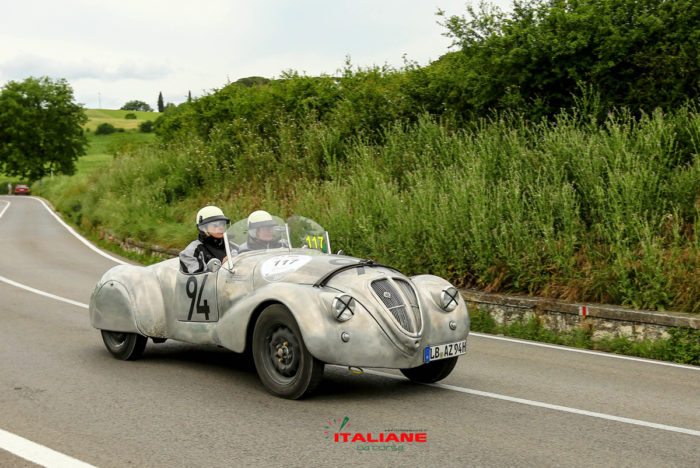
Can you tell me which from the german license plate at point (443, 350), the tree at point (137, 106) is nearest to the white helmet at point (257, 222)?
the german license plate at point (443, 350)

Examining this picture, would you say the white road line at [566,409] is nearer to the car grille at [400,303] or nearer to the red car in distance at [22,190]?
the car grille at [400,303]

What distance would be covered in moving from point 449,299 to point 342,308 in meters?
1.22

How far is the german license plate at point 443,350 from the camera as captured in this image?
247 inches

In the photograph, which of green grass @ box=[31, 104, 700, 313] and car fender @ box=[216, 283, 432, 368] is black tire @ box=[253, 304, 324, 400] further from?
green grass @ box=[31, 104, 700, 313]

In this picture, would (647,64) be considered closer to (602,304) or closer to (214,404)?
(602,304)

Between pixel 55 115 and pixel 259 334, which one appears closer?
pixel 259 334

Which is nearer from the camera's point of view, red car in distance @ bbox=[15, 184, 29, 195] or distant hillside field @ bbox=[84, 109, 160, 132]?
red car in distance @ bbox=[15, 184, 29, 195]

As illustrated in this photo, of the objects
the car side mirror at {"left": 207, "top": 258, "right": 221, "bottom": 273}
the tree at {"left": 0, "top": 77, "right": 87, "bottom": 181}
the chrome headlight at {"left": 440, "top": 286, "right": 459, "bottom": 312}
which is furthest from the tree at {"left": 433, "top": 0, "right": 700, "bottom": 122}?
the tree at {"left": 0, "top": 77, "right": 87, "bottom": 181}

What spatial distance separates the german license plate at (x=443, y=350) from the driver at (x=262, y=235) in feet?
7.07

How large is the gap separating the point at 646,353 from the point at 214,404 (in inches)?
223

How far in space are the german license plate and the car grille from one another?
243 millimetres

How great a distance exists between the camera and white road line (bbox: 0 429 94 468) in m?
4.70

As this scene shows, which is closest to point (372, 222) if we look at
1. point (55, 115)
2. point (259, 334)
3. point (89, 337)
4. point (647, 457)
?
point (89, 337)

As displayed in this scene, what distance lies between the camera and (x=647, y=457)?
16.2 ft
